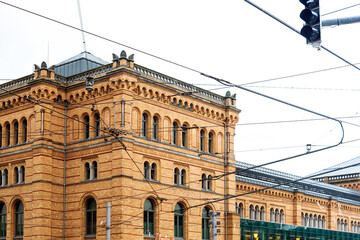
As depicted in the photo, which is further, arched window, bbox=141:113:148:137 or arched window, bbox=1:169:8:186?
arched window, bbox=1:169:8:186

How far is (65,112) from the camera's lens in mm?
43938

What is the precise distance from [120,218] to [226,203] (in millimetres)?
12114

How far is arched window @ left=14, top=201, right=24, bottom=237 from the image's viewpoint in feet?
141

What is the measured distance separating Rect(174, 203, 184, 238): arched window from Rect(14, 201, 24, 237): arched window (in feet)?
35.4

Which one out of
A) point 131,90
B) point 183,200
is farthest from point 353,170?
point 131,90

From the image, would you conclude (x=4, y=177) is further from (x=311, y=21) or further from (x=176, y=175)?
(x=311, y=21)

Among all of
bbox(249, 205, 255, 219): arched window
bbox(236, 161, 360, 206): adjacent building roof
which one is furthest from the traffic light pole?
bbox(249, 205, 255, 219): arched window

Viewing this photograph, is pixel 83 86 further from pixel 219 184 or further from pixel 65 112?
pixel 219 184

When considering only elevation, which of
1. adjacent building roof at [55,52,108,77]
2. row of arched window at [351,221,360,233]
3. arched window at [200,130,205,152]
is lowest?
row of arched window at [351,221,360,233]

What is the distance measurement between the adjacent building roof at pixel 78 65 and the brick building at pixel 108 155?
4.2 inches

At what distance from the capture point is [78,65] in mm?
46875

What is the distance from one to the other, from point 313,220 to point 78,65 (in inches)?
1302

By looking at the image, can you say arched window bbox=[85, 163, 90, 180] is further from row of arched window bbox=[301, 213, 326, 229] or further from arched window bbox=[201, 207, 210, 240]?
row of arched window bbox=[301, 213, 326, 229]

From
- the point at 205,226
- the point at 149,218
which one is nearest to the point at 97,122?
the point at 149,218
